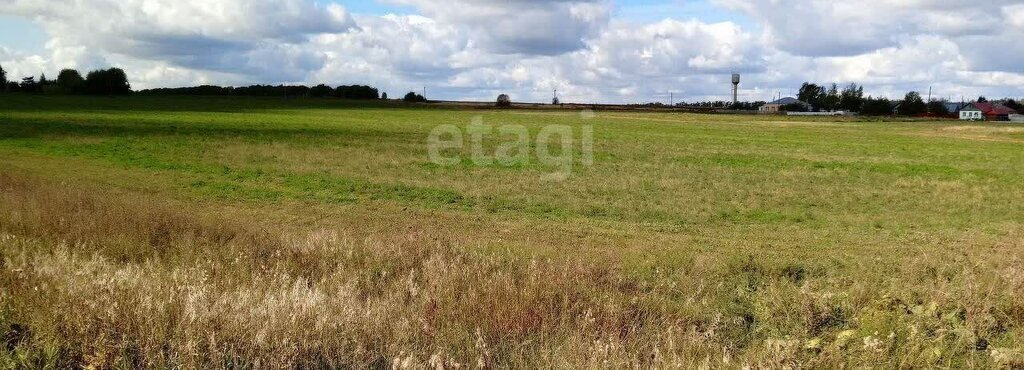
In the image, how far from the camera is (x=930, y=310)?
705 centimetres

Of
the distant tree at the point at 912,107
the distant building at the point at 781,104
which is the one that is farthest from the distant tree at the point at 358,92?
the distant tree at the point at 912,107

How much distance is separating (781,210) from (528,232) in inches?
333

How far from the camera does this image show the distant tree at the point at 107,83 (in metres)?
125

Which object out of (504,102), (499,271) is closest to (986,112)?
(504,102)

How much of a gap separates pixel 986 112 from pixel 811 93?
43516 millimetres

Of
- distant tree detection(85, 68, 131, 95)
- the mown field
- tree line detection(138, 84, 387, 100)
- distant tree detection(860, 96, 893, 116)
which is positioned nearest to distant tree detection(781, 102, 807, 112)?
distant tree detection(860, 96, 893, 116)

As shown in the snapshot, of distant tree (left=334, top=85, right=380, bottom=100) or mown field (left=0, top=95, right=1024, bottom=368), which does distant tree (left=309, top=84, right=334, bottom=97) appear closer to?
distant tree (left=334, top=85, right=380, bottom=100)

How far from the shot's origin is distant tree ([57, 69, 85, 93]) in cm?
12481

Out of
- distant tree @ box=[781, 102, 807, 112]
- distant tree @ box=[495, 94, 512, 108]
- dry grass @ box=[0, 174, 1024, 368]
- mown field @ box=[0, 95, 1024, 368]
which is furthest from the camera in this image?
distant tree @ box=[781, 102, 807, 112]

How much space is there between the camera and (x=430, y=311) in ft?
23.2

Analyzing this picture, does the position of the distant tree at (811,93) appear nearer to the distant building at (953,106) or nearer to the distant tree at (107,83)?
the distant building at (953,106)

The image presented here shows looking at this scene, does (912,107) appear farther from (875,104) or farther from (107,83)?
(107,83)

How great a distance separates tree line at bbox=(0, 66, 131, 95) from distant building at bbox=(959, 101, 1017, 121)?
163560 mm

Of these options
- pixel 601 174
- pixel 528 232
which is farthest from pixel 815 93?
pixel 528 232
